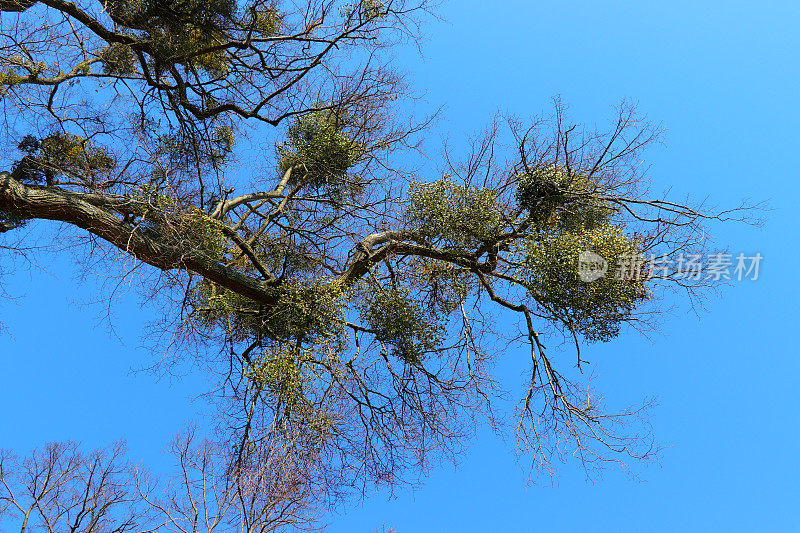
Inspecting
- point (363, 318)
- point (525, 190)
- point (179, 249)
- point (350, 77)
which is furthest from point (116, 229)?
point (525, 190)

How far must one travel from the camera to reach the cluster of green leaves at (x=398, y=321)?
703 centimetres

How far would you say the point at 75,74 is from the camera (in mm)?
7266

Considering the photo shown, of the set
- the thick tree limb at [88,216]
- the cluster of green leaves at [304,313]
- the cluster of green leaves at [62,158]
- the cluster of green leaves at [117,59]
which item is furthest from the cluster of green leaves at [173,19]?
the cluster of green leaves at [304,313]

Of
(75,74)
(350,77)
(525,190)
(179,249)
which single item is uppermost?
(350,77)

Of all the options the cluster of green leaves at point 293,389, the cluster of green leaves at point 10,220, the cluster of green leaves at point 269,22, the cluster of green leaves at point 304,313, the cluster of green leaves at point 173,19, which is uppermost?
the cluster of green leaves at point 269,22

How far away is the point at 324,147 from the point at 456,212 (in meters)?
2.42

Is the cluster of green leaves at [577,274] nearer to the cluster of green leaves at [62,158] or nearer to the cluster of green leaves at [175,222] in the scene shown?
the cluster of green leaves at [175,222]

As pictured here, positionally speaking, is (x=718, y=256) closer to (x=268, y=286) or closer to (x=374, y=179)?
(x=374, y=179)

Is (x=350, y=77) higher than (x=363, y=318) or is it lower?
higher

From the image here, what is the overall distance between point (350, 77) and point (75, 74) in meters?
3.45

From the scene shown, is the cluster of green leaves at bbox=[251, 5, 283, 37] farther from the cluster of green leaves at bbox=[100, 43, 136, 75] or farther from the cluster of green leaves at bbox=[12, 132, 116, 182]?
the cluster of green leaves at bbox=[12, 132, 116, 182]

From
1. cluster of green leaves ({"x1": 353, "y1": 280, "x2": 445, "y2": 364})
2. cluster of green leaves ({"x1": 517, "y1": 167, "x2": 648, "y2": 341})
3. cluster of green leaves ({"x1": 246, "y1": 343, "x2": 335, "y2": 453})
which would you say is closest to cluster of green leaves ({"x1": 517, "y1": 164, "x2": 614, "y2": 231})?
cluster of green leaves ({"x1": 517, "y1": 167, "x2": 648, "y2": 341})

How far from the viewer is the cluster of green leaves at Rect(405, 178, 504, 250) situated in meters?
6.93

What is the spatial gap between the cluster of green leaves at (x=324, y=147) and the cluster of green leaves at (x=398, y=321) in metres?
2.05
